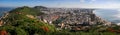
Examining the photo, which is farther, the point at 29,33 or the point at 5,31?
the point at 29,33

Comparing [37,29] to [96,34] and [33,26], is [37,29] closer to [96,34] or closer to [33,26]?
[33,26]

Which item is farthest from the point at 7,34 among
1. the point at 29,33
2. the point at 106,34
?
the point at 106,34

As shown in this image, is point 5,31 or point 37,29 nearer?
point 5,31

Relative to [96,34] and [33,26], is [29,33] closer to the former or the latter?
[33,26]

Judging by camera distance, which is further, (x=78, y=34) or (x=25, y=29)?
(x=25, y=29)

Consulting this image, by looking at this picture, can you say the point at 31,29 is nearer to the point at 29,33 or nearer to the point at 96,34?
the point at 29,33

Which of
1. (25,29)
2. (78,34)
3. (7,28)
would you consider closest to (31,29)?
(25,29)

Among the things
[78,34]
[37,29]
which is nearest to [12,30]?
[37,29]
